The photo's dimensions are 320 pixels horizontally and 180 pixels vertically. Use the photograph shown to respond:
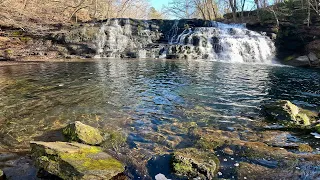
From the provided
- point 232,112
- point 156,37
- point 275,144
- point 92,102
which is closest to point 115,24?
point 156,37

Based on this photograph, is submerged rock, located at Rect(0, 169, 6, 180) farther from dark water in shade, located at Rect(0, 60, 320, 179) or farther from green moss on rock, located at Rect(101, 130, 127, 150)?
green moss on rock, located at Rect(101, 130, 127, 150)

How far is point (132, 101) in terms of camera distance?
8664mm

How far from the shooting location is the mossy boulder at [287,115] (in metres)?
6.79

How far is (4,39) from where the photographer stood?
72.3 ft

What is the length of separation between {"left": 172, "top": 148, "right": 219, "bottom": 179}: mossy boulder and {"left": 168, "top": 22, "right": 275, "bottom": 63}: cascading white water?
19628mm

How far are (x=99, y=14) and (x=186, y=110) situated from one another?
33355 millimetres

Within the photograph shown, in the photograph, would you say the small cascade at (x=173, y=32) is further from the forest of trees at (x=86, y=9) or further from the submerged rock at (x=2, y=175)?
the submerged rock at (x=2, y=175)

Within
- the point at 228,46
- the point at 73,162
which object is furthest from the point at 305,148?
the point at 228,46

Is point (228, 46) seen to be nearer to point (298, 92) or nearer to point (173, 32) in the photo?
point (173, 32)

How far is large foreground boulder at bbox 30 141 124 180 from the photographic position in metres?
3.66

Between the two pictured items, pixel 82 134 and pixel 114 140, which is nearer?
pixel 82 134

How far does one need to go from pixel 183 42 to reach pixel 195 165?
22472 mm

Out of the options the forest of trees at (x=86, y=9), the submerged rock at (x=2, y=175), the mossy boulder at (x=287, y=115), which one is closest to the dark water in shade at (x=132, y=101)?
the mossy boulder at (x=287, y=115)

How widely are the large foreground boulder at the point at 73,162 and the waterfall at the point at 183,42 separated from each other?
2014cm
